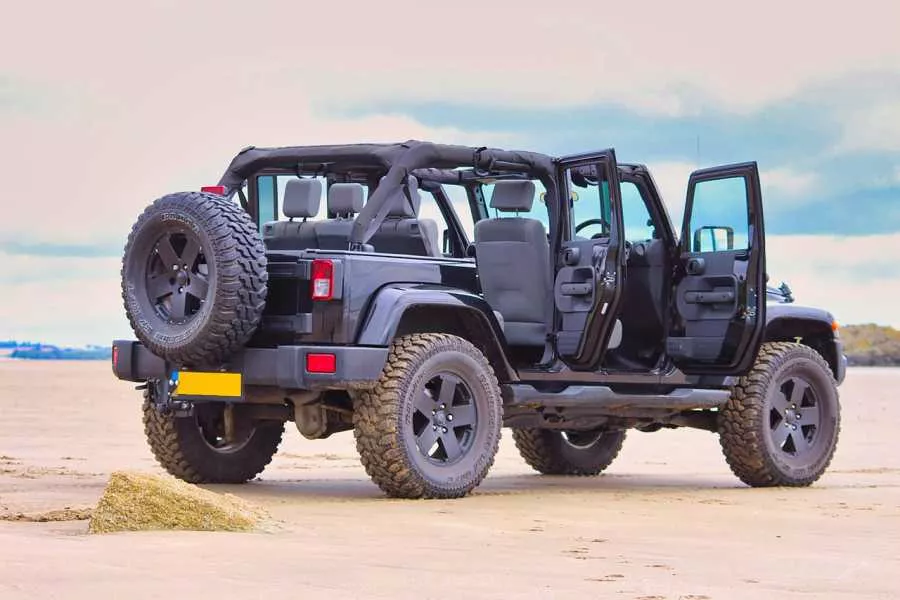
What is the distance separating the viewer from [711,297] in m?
10.9

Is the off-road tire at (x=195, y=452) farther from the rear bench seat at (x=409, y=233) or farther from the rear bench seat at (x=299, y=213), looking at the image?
the rear bench seat at (x=409, y=233)

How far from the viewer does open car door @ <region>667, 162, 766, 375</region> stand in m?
10.8

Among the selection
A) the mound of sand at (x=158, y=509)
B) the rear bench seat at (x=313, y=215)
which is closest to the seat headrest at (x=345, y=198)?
the rear bench seat at (x=313, y=215)

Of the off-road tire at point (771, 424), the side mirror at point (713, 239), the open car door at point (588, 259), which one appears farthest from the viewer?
the off-road tire at point (771, 424)

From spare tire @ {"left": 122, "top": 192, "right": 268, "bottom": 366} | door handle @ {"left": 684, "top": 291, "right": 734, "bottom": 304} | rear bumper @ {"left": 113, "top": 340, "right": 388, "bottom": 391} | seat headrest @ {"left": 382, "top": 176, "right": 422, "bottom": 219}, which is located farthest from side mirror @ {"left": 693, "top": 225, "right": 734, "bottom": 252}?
spare tire @ {"left": 122, "top": 192, "right": 268, "bottom": 366}

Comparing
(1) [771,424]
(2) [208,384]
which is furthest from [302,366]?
(1) [771,424]

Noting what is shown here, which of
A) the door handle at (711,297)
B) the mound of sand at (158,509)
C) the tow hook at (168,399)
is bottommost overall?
the mound of sand at (158,509)

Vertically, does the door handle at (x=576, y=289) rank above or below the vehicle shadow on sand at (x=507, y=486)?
above

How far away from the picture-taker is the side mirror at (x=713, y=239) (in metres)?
10.9

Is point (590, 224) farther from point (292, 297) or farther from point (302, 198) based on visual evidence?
point (292, 297)

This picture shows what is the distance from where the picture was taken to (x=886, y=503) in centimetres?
988

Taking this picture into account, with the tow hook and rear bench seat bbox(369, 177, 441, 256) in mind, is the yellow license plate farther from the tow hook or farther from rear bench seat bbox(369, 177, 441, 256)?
rear bench seat bbox(369, 177, 441, 256)

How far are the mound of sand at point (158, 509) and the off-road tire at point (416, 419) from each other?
1.84 metres

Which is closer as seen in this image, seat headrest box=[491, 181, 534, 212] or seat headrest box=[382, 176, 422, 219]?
seat headrest box=[382, 176, 422, 219]
